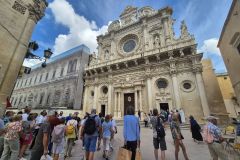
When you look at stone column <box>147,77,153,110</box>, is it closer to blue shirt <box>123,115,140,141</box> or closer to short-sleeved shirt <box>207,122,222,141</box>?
short-sleeved shirt <box>207,122,222,141</box>

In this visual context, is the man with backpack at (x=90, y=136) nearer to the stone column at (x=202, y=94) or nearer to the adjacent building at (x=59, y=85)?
Answer: the stone column at (x=202, y=94)

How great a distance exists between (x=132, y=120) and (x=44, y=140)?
2.43 metres

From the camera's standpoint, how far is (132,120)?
3598mm

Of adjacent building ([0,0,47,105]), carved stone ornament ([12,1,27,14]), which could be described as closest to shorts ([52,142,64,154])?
adjacent building ([0,0,47,105])

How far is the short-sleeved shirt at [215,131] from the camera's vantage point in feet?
10.4

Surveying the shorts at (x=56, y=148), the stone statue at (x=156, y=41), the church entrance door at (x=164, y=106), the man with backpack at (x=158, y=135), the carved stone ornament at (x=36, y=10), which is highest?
the stone statue at (x=156, y=41)

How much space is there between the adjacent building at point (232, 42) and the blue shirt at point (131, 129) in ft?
30.4

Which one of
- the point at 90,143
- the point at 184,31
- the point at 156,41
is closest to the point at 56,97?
the point at 156,41

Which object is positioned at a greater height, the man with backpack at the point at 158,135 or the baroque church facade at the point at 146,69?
the baroque church facade at the point at 146,69

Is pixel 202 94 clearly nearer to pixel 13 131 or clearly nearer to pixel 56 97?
pixel 13 131

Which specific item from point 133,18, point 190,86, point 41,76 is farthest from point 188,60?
point 41,76

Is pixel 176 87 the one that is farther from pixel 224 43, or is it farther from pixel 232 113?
pixel 232 113

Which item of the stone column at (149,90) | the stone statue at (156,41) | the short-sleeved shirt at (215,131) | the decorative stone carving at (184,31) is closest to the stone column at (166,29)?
the stone statue at (156,41)

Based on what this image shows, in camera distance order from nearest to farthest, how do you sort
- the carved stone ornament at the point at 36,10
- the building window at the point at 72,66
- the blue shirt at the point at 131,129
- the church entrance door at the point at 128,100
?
the blue shirt at the point at 131,129 → the carved stone ornament at the point at 36,10 → the church entrance door at the point at 128,100 → the building window at the point at 72,66
